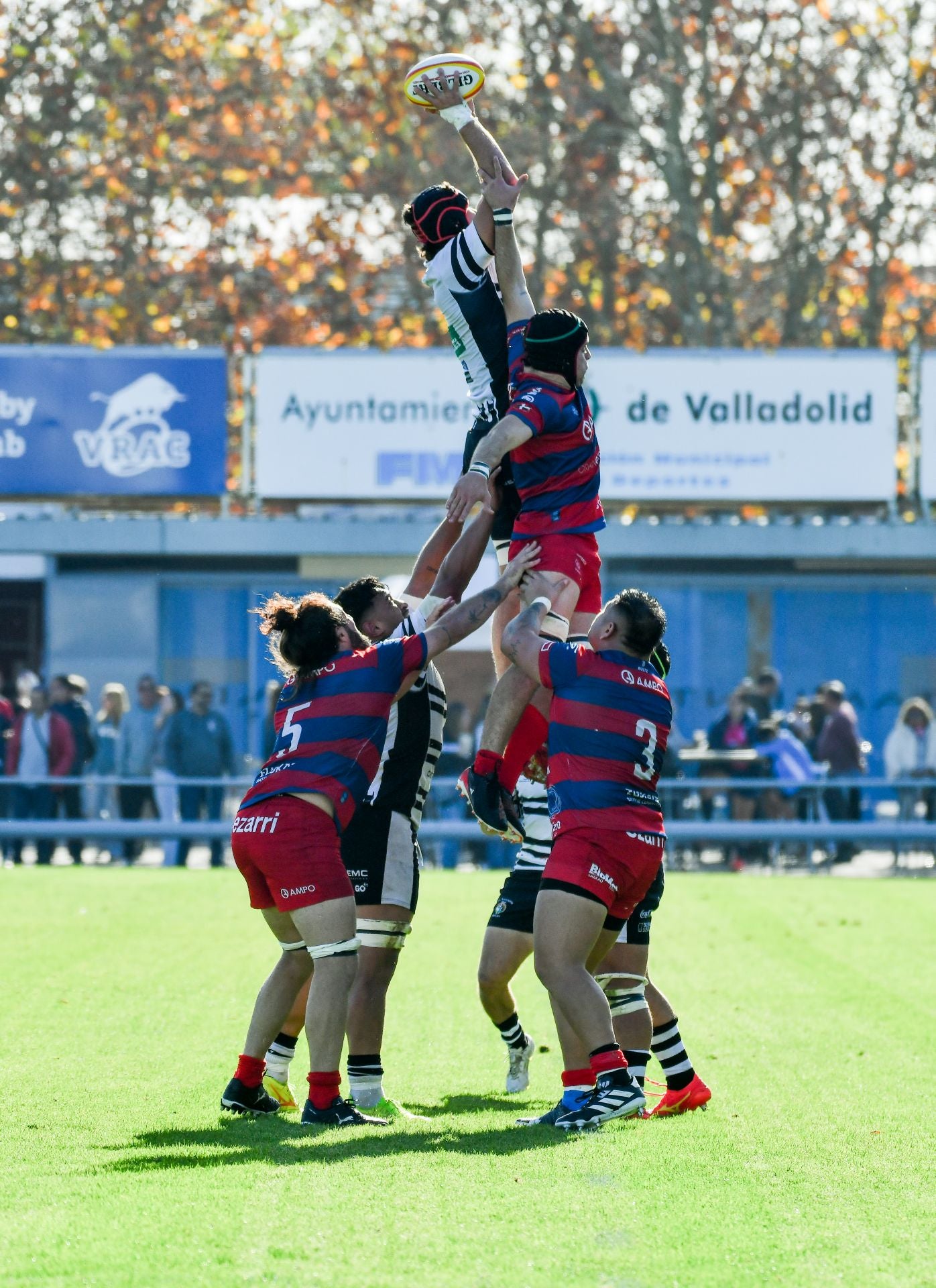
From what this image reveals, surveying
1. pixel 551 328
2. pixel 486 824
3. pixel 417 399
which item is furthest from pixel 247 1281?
pixel 417 399

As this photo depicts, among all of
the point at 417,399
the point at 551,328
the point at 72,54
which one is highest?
the point at 72,54

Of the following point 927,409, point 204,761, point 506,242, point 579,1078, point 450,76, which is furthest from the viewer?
point 927,409

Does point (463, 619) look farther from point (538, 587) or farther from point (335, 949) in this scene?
point (335, 949)

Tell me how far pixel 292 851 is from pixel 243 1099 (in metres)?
1.00

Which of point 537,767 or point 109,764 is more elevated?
point 537,767

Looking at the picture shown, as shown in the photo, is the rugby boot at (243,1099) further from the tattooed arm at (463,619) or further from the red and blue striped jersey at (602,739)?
the tattooed arm at (463,619)

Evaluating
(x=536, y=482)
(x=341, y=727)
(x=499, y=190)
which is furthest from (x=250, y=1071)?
(x=499, y=190)

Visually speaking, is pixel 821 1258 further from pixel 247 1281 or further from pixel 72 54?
pixel 72 54

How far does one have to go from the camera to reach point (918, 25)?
32688 mm

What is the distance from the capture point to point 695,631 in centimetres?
2684

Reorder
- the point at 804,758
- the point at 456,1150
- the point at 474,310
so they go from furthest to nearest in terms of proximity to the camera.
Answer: the point at 804,758
the point at 474,310
the point at 456,1150

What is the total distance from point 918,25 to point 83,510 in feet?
53.0

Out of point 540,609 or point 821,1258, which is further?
point 540,609

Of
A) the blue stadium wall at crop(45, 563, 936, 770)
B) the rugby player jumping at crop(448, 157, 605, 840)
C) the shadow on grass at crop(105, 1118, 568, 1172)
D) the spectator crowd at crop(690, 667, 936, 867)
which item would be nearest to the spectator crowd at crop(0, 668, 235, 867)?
the blue stadium wall at crop(45, 563, 936, 770)
